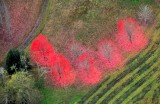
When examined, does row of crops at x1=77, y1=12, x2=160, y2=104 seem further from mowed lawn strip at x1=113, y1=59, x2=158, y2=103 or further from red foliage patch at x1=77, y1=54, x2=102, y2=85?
red foliage patch at x1=77, y1=54, x2=102, y2=85

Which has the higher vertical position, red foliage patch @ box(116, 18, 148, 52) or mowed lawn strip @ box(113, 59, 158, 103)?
red foliage patch @ box(116, 18, 148, 52)

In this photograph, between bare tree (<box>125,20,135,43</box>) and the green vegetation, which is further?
bare tree (<box>125,20,135,43</box>)

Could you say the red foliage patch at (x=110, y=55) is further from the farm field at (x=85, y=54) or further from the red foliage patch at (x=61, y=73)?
the red foliage patch at (x=61, y=73)

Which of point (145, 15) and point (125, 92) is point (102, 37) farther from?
point (125, 92)

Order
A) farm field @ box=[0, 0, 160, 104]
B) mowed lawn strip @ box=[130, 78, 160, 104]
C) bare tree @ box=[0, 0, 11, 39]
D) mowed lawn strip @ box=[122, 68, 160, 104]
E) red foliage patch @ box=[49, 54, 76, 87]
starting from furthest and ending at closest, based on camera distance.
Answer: bare tree @ box=[0, 0, 11, 39], red foliage patch @ box=[49, 54, 76, 87], farm field @ box=[0, 0, 160, 104], mowed lawn strip @ box=[122, 68, 160, 104], mowed lawn strip @ box=[130, 78, 160, 104]

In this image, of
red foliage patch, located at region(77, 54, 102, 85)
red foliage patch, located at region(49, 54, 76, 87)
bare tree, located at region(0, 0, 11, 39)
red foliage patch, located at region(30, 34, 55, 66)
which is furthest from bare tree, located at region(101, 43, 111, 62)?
bare tree, located at region(0, 0, 11, 39)

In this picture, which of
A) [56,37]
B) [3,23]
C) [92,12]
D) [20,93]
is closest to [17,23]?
[3,23]

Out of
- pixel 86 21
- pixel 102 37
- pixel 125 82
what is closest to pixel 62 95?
pixel 125 82
